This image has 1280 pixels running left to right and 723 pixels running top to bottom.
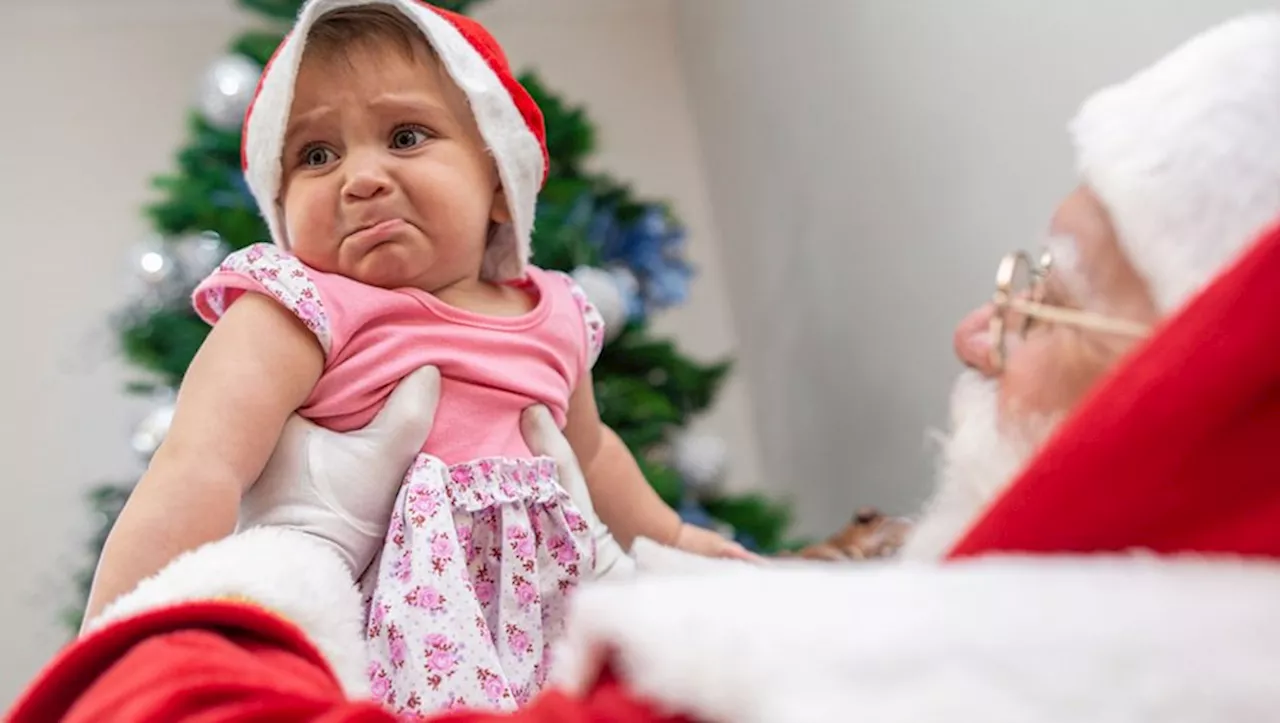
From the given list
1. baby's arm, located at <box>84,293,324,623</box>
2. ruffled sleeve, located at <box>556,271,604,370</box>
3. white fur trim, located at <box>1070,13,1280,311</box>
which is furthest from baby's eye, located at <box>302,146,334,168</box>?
white fur trim, located at <box>1070,13,1280,311</box>

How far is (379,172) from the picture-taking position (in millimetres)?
760

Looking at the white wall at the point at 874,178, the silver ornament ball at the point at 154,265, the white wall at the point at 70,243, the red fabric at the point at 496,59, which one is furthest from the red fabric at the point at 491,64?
the white wall at the point at 70,243

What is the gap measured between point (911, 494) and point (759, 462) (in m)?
0.62

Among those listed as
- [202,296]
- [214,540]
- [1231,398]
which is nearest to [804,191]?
[202,296]

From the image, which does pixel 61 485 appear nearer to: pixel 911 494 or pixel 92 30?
pixel 92 30

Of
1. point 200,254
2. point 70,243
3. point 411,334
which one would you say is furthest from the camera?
point 70,243

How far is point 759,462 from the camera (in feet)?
7.09

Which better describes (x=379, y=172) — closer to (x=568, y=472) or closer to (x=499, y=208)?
(x=499, y=208)

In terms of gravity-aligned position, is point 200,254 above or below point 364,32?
below

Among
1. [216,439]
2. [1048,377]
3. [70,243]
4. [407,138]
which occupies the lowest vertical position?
[70,243]

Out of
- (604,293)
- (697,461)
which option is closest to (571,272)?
(604,293)

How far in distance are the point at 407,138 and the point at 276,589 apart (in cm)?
41

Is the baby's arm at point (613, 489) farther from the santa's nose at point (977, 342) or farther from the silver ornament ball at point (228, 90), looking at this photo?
the silver ornament ball at point (228, 90)

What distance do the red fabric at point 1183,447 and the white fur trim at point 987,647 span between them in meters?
0.01
